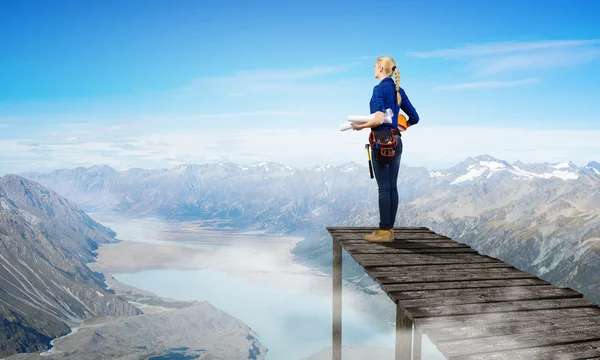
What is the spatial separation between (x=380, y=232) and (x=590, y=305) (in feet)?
16.3

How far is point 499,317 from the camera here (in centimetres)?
675

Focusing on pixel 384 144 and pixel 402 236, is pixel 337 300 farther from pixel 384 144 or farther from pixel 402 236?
pixel 384 144

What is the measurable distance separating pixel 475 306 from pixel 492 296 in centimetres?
79

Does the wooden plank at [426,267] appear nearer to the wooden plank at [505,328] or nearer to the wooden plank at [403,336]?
the wooden plank at [403,336]

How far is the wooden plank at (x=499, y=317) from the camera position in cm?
629

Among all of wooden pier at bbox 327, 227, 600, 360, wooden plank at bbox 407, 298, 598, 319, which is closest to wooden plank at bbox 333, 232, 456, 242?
wooden pier at bbox 327, 227, 600, 360

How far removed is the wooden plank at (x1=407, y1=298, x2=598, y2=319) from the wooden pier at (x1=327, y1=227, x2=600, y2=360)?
14mm

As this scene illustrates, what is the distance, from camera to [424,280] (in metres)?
8.34

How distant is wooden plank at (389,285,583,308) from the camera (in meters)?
7.14

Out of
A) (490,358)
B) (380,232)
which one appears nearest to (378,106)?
(380,232)

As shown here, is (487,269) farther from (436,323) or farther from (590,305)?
(436,323)

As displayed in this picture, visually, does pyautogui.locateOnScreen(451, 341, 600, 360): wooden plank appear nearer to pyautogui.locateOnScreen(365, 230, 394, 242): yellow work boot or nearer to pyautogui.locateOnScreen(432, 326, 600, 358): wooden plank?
pyautogui.locateOnScreen(432, 326, 600, 358): wooden plank

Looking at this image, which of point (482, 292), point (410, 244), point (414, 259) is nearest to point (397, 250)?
point (414, 259)

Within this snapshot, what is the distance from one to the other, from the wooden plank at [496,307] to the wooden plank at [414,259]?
2.38 m
